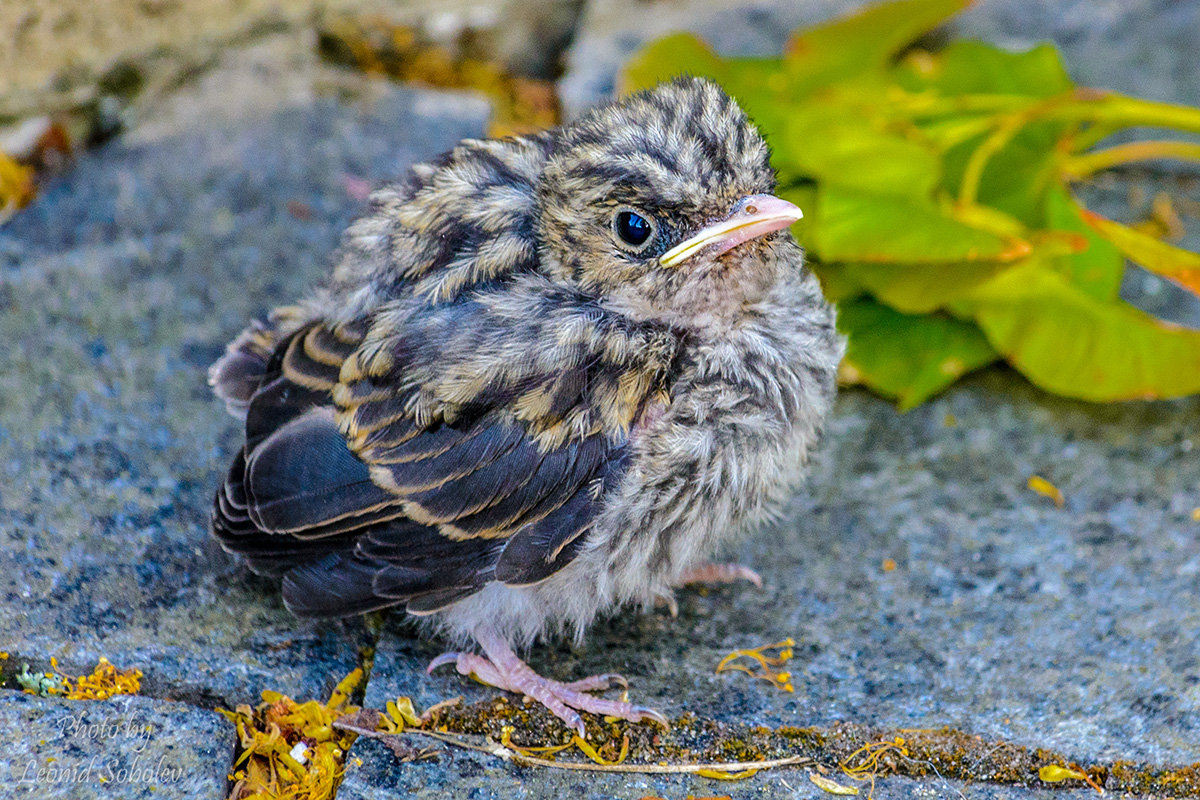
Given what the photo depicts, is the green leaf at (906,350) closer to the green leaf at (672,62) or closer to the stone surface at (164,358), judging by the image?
the green leaf at (672,62)

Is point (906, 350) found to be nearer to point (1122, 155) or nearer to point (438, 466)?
point (1122, 155)

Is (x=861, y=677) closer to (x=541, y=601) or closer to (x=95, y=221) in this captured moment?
(x=541, y=601)

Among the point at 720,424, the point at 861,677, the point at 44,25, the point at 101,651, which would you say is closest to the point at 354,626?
the point at 101,651

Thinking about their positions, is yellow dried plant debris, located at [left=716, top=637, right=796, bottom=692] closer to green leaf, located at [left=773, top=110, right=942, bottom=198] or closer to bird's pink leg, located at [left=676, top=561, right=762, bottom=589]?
bird's pink leg, located at [left=676, top=561, right=762, bottom=589]

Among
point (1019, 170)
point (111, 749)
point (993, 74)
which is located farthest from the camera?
point (993, 74)

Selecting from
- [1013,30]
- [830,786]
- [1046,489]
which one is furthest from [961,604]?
[1013,30]

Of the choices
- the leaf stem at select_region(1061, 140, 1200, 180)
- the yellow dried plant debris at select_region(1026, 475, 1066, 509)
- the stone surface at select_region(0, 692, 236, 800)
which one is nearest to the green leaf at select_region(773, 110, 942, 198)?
the leaf stem at select_region(1061, 140, 1200, 180)

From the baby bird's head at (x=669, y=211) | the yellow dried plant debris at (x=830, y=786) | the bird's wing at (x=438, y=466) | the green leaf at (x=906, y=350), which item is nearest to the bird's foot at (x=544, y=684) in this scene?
the bird's wing at (x=438, y=466)
